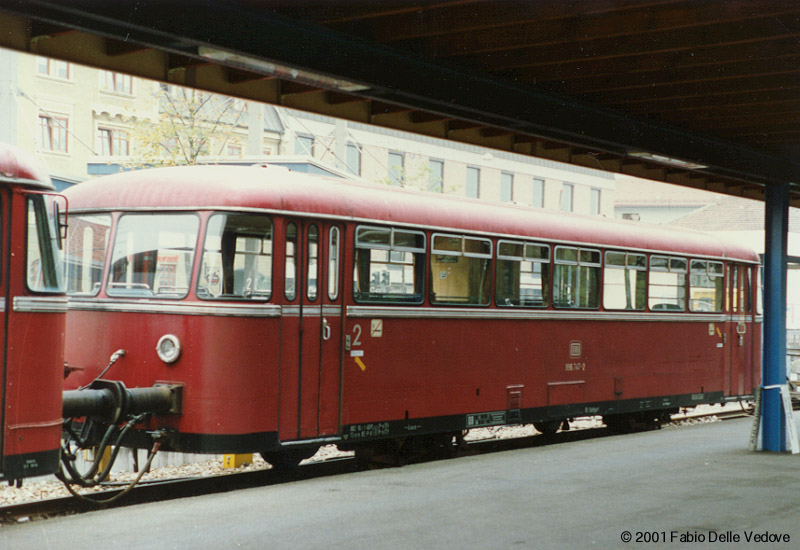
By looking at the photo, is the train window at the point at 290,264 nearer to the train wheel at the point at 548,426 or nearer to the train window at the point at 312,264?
the train window at the point at 312,264

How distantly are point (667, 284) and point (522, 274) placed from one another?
3.94m

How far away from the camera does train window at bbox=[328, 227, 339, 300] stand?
1066 centimetres

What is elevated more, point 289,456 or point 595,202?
point 595,202

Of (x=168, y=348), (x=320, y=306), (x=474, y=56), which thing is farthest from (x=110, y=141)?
(x=474, y=56)

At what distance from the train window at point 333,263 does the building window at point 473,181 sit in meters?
34.5

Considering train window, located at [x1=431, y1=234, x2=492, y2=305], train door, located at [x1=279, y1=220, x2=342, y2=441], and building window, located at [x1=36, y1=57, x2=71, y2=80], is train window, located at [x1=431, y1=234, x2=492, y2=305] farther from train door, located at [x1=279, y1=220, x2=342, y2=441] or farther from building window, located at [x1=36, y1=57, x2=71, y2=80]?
building window, located at [x1=36, y1=57, x2=71, y2=80]

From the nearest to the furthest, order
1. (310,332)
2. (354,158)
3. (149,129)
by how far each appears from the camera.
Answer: (310,332) → (149,129) → (354,158)

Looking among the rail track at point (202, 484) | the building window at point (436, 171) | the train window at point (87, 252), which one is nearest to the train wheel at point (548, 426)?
the rail track at point (202, 484)

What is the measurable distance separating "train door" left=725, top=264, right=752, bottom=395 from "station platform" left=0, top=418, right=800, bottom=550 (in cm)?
660

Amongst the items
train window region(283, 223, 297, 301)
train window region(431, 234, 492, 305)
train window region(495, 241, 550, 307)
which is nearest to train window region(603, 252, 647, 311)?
train window region(495, 241, 550, 307)

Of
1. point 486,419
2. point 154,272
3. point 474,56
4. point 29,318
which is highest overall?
point 474,56

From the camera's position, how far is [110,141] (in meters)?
35.6

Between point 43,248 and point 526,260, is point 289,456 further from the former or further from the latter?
point 526,260

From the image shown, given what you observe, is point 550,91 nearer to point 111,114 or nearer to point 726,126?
point 726,126
